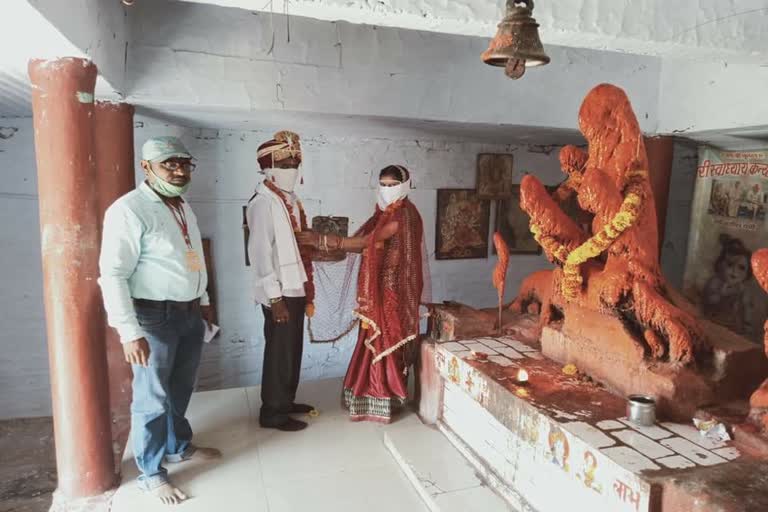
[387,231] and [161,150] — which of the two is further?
[387,231]

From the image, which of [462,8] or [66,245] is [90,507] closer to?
[66,245]

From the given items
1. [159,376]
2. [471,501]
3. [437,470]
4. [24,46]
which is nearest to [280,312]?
[159,376]

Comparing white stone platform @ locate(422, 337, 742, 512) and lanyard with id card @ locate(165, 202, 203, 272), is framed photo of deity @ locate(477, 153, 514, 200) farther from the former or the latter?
lanyard with id card @ locate(165, 202, 203, 272)

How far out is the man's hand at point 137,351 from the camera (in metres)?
2.74

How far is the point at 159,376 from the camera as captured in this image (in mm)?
2961

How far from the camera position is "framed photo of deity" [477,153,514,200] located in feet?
19.6

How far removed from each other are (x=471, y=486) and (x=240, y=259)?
320 cm

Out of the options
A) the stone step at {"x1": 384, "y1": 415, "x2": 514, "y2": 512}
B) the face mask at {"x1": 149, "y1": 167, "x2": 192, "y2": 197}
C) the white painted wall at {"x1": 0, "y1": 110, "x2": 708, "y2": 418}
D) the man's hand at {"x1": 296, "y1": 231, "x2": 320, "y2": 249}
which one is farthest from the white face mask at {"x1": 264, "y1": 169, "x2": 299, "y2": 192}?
the stone step at {"x1": 384, "y1": 415, "x2": 514, "y2": 512}

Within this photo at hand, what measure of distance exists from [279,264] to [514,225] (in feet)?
11.3

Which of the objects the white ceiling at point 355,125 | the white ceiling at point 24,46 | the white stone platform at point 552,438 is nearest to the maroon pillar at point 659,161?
the white ceiling at point 355,125

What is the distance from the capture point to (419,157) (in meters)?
5.75

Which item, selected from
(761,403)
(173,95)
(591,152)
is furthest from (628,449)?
(173,95)

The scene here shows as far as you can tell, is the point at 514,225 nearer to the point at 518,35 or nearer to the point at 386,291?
the point at 386,291

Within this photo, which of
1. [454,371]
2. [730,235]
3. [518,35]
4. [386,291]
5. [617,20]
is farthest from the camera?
[730,235]
